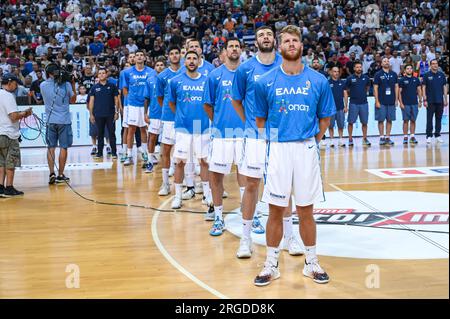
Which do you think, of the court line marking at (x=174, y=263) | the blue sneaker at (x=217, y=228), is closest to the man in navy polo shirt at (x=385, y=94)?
the court line marking at (x=174, y=263)

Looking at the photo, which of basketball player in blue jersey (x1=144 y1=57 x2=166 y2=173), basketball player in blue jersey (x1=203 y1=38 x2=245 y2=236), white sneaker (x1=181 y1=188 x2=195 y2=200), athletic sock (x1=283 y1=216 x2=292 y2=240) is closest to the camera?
athletic sock (x1=283 y1=216 x2=292 y2=240)

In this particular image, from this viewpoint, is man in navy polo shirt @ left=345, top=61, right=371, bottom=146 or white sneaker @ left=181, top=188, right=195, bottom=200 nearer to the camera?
white sneaker @ left=181, top=188, right=195, bottom=200

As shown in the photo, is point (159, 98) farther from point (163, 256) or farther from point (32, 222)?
point (163, 256)

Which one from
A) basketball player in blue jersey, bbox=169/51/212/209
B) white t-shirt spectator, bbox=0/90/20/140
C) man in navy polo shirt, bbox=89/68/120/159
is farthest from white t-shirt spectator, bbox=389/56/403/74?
white t-shirt spectator, bbox=0/90/20/140

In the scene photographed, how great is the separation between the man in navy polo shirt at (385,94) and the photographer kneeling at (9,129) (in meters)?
9.25

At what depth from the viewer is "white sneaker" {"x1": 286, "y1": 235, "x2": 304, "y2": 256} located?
657 cm

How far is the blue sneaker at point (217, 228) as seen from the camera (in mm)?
7512

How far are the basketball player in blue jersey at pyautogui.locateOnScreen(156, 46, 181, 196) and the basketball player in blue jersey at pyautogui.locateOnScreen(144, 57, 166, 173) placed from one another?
125 centimetres

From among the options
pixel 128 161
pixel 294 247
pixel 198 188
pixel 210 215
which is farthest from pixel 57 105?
pixel 294 247

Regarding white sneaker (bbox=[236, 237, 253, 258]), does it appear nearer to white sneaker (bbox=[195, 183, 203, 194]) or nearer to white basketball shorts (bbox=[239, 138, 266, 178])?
white basketball shorts (bbox=[239, 138, 266, 178])

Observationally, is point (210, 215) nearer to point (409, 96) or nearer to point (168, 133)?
point (168, 133)

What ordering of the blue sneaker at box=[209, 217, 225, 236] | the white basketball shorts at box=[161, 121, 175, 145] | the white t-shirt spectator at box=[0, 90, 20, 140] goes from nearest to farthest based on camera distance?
the blue sneaker at box=[209, 217, 225, 236] < the white basketball shorts at box=[161, 121, 175, 145] < the white t-shirt spectator at box=[0, 90, 20, 140]

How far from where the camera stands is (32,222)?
8.55 m

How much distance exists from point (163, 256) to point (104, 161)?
8017 mm
